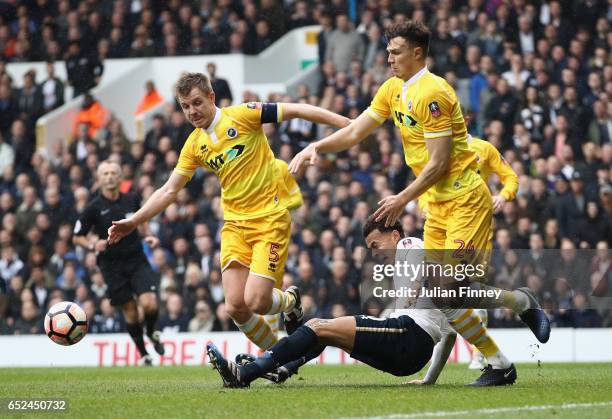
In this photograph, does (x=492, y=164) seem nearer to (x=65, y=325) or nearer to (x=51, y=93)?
(x=65, y=325)

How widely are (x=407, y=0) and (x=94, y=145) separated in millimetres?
6069

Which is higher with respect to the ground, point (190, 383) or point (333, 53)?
point (333, 53)

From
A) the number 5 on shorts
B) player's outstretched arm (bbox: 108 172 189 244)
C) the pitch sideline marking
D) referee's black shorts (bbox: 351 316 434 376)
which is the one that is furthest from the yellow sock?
the pitch sideline marking

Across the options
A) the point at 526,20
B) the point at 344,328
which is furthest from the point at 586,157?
the point at 344,328

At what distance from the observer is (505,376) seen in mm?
8656

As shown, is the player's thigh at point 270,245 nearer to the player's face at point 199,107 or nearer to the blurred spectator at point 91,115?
the player's face at point 199,107

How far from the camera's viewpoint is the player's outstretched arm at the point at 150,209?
909 centimetres

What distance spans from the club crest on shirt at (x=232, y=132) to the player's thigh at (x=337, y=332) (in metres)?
2.09

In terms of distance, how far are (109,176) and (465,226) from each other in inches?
221

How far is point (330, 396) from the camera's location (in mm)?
7719

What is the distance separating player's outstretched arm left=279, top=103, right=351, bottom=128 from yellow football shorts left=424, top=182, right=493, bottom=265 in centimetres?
98

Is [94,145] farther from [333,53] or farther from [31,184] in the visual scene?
[333,53]

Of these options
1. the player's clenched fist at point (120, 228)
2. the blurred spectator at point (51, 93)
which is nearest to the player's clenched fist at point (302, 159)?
the player's clenched fist at point (120, 228)

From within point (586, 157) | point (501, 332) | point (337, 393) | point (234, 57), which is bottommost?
point (501, 332)
